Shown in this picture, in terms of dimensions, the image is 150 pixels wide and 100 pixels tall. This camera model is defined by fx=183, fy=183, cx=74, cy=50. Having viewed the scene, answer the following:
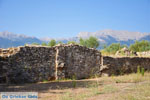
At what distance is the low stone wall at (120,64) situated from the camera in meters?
13.6

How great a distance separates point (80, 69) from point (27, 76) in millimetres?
3663

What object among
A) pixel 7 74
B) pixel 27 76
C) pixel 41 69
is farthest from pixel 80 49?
pixel 7 74

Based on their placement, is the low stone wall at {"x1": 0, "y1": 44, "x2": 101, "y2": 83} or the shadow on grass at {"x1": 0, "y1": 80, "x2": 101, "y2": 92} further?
the low stone wall at {"x1": 0, "y1": 44, "x2": 101, "y2": 83}

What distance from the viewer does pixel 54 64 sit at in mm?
11633

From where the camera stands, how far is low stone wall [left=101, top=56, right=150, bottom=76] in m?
13.6

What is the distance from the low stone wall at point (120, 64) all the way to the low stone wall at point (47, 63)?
0.61 meters

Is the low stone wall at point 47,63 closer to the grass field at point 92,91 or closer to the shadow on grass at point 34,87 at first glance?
the shadow on grass at point 34,87

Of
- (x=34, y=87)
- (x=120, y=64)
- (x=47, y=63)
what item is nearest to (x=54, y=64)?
→ (x=47, y=63)

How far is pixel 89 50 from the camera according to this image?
1308 cm

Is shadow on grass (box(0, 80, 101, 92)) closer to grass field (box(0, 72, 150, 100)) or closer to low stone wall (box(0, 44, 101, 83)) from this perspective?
grass field (box(0, 72, 150, 100))

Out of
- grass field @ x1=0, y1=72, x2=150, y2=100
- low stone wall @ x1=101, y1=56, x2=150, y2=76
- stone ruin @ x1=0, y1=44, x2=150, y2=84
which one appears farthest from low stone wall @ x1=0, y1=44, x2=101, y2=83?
grass field @ x1=0, y1=72, x2=150, y2=100

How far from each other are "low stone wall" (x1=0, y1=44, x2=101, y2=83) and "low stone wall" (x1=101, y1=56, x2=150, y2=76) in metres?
0.61

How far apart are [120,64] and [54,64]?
5.60 meters

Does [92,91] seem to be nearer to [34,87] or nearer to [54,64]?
[34,87]
